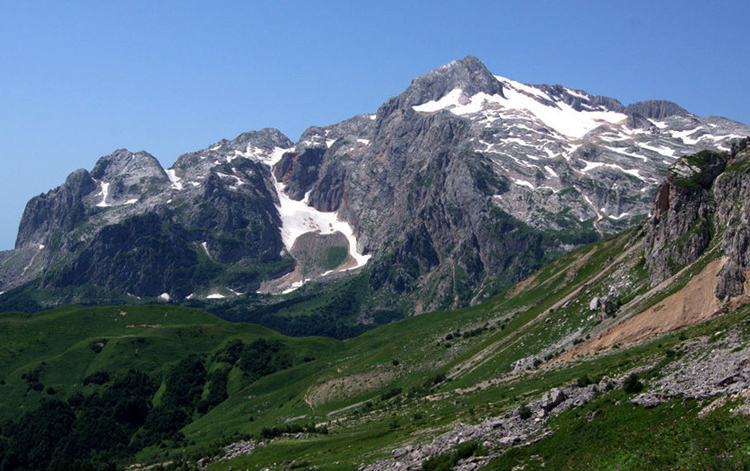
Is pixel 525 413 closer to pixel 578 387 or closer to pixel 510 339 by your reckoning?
pixel 578 387

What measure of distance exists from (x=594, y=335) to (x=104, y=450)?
158 m

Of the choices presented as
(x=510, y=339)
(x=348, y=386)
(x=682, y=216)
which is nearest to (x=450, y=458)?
(x=682, y=216)

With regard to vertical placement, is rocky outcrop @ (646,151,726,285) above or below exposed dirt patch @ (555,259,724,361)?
above

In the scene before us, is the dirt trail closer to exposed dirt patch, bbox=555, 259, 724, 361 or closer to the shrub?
exposed dirt patch, bbox=555, 259, 724, 361

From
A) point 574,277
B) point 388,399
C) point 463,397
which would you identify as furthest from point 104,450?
point 574,277

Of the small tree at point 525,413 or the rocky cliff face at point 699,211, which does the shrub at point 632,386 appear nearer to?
the small tree at point 525,413

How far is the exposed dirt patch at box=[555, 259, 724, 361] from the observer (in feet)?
312

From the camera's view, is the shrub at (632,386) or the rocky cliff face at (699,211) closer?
the shrub at (632,386)

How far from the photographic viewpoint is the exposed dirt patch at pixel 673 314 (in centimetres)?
9500

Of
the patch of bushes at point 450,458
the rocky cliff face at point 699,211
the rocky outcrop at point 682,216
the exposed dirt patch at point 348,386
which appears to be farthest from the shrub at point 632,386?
the exposed dirt patch at point 348,386

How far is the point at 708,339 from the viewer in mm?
67875

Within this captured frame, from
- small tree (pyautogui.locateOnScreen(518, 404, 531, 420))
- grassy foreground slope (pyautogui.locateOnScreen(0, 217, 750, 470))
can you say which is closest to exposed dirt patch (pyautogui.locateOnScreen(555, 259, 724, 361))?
grassy foreground slope (pyautogui.locateOnScreen(0, 217, 750, 470))

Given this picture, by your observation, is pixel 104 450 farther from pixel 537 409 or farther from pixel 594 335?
pixel 537 409

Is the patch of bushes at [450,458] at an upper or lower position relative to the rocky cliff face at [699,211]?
lower
